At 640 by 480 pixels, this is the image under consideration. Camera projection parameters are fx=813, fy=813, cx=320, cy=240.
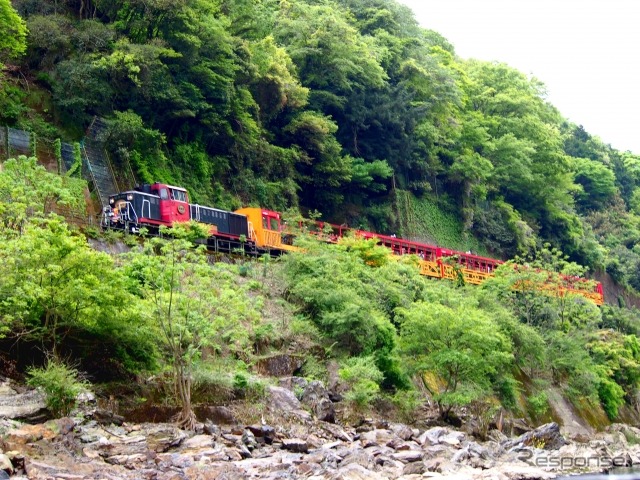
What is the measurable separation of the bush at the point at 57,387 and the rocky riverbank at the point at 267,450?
0.29m

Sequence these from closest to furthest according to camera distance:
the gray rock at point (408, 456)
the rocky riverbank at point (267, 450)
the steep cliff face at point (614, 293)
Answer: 1. the rocky riverbank at point (267, 450)
2. the gray rock at point (408, 456)
3. the steep cliff face at point (614, 293)

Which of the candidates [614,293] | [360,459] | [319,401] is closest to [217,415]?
[319,401]

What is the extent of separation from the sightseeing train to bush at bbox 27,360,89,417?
11977 millimetres

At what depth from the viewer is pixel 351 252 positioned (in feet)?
108

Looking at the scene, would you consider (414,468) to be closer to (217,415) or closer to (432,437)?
(432,437)

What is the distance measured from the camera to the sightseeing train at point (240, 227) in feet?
96.6

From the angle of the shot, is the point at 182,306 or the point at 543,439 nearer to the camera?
the point at 182,306

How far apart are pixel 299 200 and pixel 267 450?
87.1 feet

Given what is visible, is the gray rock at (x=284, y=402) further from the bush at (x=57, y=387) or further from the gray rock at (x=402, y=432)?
the bush at (x=57, y=387)

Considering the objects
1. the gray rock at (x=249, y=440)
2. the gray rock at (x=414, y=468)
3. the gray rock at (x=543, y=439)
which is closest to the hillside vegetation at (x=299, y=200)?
the gray rock at (x=249, y=440)

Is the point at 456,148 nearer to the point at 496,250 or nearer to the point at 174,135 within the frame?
the point at 496,250

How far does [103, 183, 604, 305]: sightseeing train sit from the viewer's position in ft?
96.6

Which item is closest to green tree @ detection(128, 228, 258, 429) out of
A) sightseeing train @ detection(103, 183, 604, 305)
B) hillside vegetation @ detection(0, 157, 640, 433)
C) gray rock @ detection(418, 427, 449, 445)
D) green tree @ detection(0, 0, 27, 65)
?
hillside vegetation @ detection(0, 157, 640, 433)

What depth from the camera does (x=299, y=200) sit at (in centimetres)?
4334
